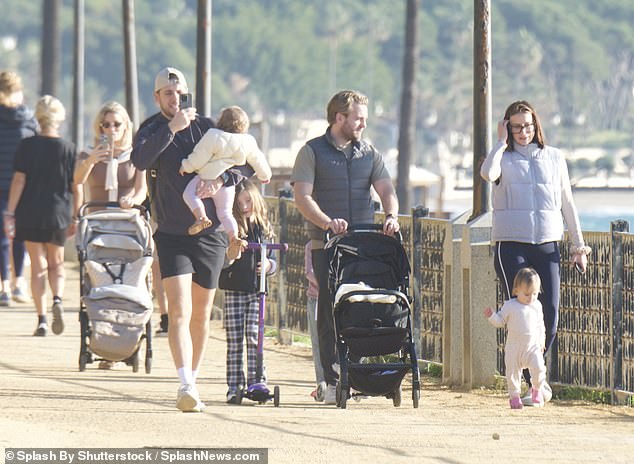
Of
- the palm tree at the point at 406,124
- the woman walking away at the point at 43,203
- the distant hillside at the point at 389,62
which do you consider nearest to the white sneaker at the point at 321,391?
the woman walking away at the point at 43,203

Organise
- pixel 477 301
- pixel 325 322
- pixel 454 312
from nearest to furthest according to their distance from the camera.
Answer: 1. pixel 325 322
2. pixel 477 301
3. pixel 454 312

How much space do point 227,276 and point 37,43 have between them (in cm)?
18900

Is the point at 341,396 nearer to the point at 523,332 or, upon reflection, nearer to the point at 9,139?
the point at 523,332

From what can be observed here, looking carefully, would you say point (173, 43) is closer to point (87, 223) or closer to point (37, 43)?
point (37, 43)

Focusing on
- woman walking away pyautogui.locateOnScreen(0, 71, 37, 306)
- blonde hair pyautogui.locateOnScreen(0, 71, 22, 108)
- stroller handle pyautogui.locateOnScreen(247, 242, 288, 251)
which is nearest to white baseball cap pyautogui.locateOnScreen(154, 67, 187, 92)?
stroller handle pyautogui.locateOnScreen(247, 242, 288, 251)

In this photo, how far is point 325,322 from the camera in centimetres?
1132

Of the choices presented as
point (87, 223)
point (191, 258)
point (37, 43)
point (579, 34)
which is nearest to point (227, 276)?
point (191, 258)

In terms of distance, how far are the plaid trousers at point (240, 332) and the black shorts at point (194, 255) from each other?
575 millimetres

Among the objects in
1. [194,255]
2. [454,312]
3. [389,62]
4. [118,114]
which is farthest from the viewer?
[389,62]

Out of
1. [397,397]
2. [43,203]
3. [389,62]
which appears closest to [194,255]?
[397,397]

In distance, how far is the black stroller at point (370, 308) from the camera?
10.9 m

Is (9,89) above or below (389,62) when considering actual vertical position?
below

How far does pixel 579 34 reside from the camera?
18562 centimetres

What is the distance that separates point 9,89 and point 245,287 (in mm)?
5720
